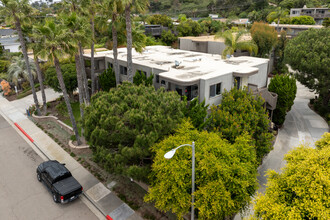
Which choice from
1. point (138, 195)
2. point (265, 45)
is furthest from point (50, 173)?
point (265, 45)

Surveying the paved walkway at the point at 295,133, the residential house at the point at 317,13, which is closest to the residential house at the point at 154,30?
the paved walkway at the point at 295,133

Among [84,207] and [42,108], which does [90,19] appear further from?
[84,207]

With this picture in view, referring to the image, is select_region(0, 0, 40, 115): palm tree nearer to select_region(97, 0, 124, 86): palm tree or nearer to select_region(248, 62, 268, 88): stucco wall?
select_region(97, 0, 124, 86): palm tree

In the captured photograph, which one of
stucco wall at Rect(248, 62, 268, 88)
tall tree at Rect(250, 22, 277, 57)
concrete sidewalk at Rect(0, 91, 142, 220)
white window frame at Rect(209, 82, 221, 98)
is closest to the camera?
concrete sidewalk at Rect(0, 91, 142, 220)

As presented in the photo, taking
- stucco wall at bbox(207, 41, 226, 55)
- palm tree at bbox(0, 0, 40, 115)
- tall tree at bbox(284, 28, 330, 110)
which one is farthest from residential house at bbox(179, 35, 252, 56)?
palm tree at bbox(0, 0, 40, 115)

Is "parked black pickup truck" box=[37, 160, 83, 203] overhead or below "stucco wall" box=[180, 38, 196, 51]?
below
